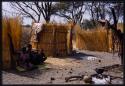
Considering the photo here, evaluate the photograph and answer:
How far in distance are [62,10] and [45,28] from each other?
1905cm

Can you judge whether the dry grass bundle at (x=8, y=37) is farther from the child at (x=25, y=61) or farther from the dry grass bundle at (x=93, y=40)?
the dry grass bundle at (x=93, y=40)

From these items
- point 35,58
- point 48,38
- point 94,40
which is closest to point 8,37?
point 35,58

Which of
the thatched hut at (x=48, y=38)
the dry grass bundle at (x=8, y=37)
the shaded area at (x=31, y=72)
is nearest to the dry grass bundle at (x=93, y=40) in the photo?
the thatched hut at (x=48, y=38)

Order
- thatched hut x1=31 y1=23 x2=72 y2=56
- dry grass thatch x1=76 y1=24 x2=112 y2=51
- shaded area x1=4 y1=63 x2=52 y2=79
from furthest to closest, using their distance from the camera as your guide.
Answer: dry grass thatch x1=76 y1=24 x2=112 y2=51, thatched hut x1=31 y1=23 x2=72 y2=56, shaded area x1=4 y1=63 x2=52 y2=79

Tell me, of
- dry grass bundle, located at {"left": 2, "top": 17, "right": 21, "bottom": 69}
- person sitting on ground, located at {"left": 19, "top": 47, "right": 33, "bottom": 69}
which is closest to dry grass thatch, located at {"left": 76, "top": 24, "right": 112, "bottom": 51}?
dry grass bundle, located at {"left": 2, "top": 17, "right": 21, "bottom": 69}

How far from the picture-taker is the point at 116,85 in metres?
9.49

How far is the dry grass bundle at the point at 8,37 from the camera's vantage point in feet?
41.6

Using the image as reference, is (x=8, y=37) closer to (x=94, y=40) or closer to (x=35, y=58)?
(x=35, y=58)

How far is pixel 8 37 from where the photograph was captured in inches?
504

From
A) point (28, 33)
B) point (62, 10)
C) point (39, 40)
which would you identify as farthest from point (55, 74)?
point (62, 10)

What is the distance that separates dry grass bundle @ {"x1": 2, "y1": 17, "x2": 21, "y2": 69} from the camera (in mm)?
12679

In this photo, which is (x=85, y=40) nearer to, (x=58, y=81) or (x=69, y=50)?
(x=69, y=50)

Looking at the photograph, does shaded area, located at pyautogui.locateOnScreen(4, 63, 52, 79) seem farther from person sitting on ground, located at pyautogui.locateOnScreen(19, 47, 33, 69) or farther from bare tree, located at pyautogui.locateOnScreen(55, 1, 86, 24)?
bare tree, located at pyautogui.locateOnScreen(55, 1, 86, 24)

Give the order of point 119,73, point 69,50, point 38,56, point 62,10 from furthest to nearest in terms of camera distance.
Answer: point 62,10 → point 69,50 → point 38,56 → point 119,73
